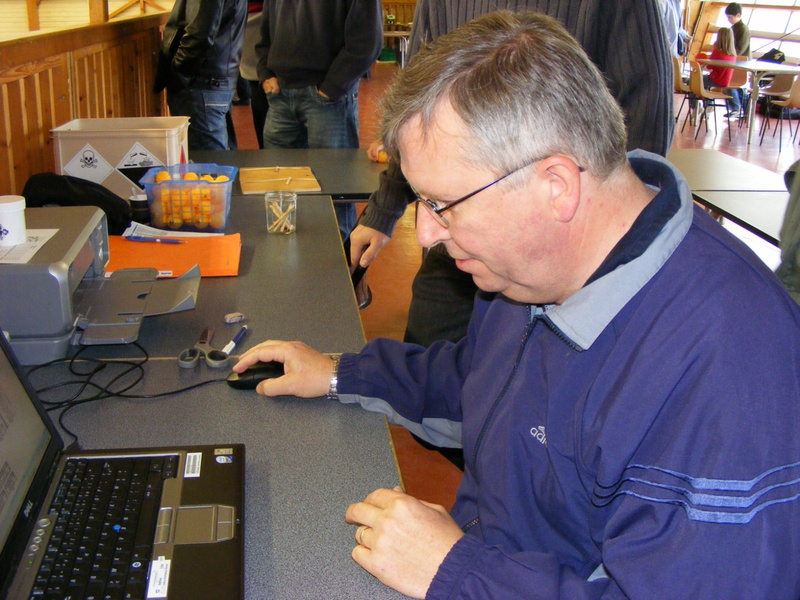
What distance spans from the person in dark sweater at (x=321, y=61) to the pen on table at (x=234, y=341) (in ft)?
5.75

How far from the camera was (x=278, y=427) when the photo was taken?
1.16 meters

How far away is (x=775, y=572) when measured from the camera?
71 cm

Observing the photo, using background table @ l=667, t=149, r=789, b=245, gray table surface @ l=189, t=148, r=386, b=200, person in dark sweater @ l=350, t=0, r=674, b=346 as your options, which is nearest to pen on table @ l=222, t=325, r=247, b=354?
person in dark sweater @ l=350, t=0, r=674, b=346

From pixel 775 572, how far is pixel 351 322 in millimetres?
970

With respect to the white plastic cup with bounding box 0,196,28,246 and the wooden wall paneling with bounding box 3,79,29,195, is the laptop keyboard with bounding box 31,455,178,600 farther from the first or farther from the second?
the wooden wall paneling with bounding box 3,79,29,195

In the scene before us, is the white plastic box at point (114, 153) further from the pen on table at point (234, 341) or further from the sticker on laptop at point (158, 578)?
the sticker on laptop at point (158, 578)

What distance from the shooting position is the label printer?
125 cm

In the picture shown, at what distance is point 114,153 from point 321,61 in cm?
141

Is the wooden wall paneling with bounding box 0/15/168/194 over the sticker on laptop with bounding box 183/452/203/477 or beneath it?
over

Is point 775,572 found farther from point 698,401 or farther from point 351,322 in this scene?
point 351,322

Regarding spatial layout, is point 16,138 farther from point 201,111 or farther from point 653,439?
point 653,439

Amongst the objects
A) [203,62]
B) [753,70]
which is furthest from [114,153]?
[753,70]

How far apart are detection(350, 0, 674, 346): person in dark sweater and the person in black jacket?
193 cm

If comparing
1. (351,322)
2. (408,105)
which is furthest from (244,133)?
(408,105)
